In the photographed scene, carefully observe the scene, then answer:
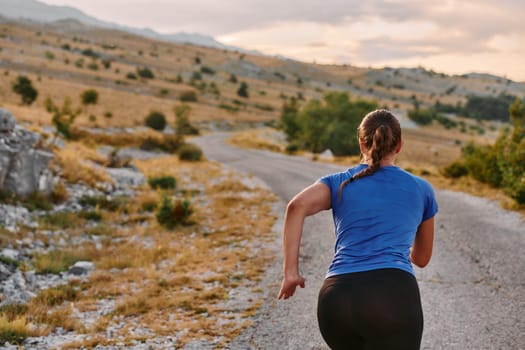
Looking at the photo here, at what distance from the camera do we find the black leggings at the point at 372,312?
2.36 meters

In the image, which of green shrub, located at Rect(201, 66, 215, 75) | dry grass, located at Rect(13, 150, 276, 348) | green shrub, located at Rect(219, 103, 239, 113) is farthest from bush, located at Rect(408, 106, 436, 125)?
dry grass, located at Rect(13, 150, 276, 348)

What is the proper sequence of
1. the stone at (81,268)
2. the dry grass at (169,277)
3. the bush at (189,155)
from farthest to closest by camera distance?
the bush at (189,155), the stone at (81,268), the dry grass at (169,277)

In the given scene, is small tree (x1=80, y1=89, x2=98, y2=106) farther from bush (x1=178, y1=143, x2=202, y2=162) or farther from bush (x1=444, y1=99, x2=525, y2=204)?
bush (x1=444, y1=99, x2=525, y2=204)

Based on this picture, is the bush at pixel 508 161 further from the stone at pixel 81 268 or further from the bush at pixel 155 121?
the bush at pixel 155 121

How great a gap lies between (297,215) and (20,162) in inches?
472

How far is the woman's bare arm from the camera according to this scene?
2836 millimetres

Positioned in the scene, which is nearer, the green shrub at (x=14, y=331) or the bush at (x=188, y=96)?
the green shrub at (x=14, y=331)

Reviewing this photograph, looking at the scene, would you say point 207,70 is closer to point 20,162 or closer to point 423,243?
point 20,162

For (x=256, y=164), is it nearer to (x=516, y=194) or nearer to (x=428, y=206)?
(x=516, y=194)

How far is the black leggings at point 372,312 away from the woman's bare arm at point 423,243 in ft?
1.50

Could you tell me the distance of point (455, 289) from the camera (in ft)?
23.2

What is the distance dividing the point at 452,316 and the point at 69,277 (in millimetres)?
6199

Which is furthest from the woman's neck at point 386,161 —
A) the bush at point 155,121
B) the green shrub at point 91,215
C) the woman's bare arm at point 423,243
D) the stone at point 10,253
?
the bush at point 155,121

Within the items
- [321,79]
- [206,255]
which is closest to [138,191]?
[206,255]
